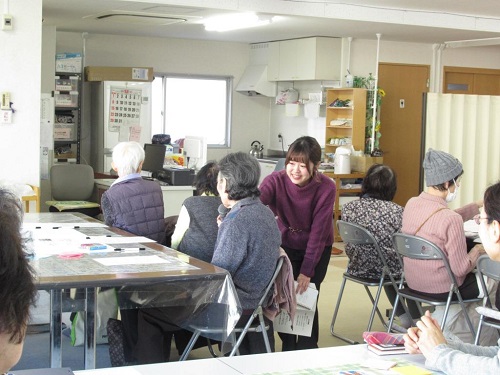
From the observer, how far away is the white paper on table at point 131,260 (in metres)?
3.57

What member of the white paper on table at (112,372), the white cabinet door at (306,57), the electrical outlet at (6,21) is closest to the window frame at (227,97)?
the white cabinet door at (306,57)

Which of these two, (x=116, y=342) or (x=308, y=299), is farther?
(x=308, y=299)

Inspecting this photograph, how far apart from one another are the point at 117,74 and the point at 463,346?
26.4ft

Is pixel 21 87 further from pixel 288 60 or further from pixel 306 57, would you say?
pixel 288 60

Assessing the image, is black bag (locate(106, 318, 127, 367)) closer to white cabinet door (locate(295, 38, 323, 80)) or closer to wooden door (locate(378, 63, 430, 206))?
white cabinet door (locate(295, 38, 323, 80))

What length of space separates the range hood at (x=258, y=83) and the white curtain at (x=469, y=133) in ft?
9.48

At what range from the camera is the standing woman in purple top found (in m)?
4.50

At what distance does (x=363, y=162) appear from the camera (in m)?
9.04

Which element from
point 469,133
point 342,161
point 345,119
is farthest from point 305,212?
point 345,119

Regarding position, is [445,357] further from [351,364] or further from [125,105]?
[125,105]

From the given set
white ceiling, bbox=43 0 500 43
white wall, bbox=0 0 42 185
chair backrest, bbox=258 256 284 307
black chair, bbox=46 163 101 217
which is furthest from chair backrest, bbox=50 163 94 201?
chair backrest, bbox=258 256 284 307

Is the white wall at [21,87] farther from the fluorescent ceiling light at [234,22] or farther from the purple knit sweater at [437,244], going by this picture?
the purple knit sweater at [437,244]

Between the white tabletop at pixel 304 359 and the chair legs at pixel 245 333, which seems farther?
the chair legs at pixel 245 333

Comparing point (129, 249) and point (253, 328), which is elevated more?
point (129, 249)
